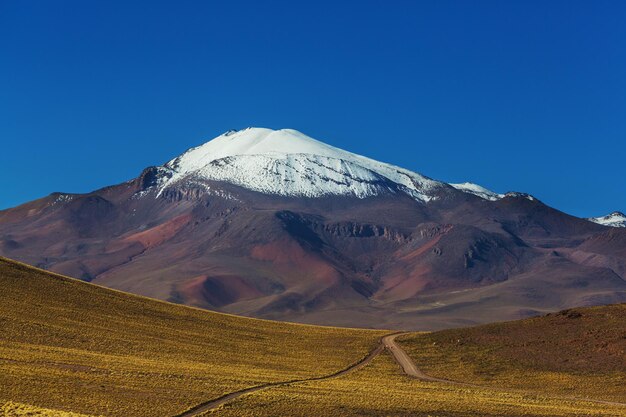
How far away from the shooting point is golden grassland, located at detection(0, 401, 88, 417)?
53406 millimetres

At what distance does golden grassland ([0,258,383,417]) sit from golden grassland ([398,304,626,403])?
8.95 metres

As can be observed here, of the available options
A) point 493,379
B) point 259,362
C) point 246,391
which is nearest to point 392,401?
point 246,391

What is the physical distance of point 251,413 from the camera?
207 feet

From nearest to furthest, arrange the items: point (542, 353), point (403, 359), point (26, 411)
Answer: point (26, 411)
point (403, 359)
point (542, 353)

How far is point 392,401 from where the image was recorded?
72.7 meters

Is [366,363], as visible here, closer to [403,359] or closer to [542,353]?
[403,359]

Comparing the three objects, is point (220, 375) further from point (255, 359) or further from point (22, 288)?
point (22, 288)

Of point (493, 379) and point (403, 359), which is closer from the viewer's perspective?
point (493, 379)

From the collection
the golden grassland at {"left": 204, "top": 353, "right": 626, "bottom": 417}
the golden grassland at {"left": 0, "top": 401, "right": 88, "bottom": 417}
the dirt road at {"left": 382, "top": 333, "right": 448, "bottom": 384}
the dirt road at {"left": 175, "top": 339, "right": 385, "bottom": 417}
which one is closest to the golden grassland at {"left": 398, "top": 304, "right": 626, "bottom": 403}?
the dirt road at {"left": 382, "top": 333, "right": 448, "bottom": 384}

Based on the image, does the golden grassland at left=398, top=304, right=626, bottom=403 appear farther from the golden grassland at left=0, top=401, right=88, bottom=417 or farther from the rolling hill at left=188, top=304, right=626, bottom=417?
the golden grassland at left=0, top=401, right=88, bottom=417

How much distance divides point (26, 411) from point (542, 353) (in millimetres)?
65464

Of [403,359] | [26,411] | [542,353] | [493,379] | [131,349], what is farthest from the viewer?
[542,353]

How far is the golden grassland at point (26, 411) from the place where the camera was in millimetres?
53406

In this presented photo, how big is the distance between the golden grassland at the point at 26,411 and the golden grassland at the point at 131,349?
7.59ft
